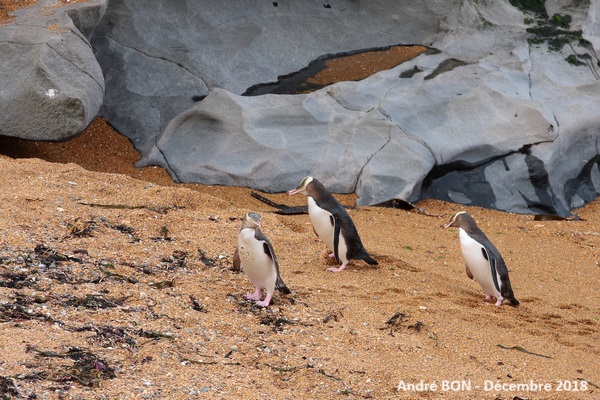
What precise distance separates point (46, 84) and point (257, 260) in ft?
12.8

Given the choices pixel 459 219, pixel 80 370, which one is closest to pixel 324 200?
pixel 459 219

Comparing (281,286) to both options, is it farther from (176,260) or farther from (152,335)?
(152,335)

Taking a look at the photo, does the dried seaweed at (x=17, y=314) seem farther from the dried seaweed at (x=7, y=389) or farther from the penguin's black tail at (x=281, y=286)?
the penguin's black tail at (x=281, y=286)

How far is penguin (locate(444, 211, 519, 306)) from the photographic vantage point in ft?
21.5

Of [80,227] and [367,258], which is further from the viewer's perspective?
[367,258]

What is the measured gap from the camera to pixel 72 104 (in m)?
8.35

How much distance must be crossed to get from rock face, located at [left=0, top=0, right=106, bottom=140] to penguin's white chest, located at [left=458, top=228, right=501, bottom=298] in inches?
157

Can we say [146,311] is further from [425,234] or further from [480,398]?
[425,234]

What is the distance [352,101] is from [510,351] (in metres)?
5.52

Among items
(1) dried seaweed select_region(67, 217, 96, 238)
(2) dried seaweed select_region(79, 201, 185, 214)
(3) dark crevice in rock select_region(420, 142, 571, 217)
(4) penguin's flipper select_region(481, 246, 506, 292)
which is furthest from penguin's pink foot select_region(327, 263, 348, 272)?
(3) dark crevice in rock select_region(420, 142, 571, 217)

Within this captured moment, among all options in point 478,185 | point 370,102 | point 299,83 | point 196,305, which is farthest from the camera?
point 299,83

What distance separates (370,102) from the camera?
1035 cm

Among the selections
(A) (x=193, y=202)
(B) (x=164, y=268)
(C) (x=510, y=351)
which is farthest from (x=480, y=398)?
(A) (x=193, y=202)

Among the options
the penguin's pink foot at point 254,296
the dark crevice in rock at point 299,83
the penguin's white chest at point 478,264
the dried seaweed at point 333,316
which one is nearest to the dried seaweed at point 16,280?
the penguin's pink foot at point 254,296
